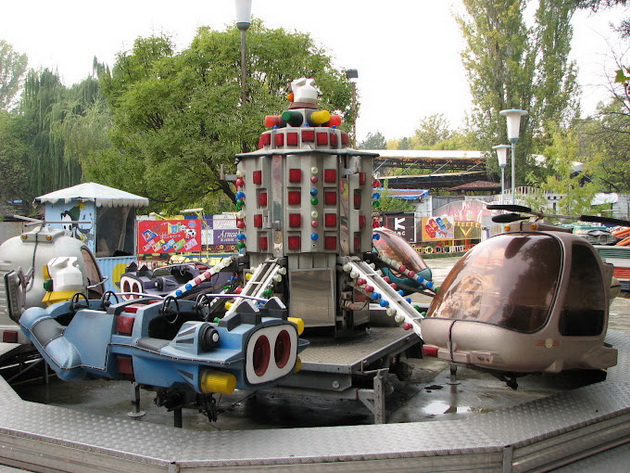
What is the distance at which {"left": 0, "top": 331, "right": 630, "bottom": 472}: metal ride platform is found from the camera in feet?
12.8

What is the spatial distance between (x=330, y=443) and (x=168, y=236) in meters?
15.0

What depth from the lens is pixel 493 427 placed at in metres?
4.39

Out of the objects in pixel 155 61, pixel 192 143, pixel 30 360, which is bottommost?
pixel 30 360

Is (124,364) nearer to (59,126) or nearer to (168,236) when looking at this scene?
(168,236)

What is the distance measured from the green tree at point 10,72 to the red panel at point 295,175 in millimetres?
55425

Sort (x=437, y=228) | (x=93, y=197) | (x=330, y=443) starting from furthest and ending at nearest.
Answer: (x=437, y=228)
(x=93, y=197)
(x=330, y=443)

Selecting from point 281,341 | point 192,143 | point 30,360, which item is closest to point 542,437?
point 281,341

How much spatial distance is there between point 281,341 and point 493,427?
166 cm

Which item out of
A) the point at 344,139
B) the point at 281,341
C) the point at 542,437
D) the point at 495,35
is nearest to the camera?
the point at 542,437

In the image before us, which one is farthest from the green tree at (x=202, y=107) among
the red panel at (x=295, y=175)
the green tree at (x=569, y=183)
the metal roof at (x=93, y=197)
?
the red panel at (x=295, y=175)

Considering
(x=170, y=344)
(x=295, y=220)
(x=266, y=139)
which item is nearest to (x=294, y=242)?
(x=295, y=220)

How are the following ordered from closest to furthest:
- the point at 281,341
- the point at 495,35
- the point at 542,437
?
the point at 542,437 → the point at 281,341 → the point at 495,35

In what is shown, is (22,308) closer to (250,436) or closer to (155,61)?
(250,436)

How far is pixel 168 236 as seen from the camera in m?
18.4
